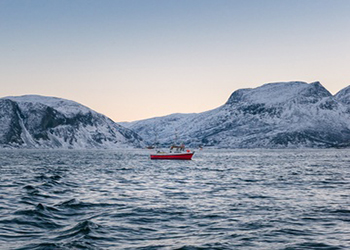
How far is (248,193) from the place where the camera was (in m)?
35.4

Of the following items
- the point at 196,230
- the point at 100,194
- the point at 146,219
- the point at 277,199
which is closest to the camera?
the point at 196,230

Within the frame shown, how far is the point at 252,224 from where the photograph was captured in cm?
2092

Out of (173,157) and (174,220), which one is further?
(173,157)

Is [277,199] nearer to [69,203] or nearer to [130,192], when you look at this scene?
[130,192]

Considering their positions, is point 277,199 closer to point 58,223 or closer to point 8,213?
point 58,223

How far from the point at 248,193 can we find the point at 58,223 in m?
19.8

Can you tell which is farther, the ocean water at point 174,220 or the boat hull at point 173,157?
the boat hull at point 173,157

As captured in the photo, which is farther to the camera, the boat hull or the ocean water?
the boat hull

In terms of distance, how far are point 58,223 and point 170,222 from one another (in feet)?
21.0

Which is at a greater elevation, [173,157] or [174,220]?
[173,157]

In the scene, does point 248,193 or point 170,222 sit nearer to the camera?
point 170,222

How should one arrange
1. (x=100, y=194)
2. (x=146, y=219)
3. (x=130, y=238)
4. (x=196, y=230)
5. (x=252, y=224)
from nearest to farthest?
(x=130, y=238), (x=196, y=230), (x=252, y=224), (x=146, y=219), (x=100, y=194)

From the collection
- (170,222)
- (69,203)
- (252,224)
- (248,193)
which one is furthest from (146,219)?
(248,193)

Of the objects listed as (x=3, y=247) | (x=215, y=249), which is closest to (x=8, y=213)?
(x=3, y=247)
